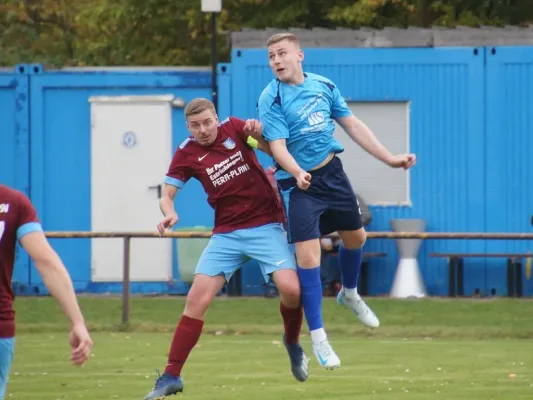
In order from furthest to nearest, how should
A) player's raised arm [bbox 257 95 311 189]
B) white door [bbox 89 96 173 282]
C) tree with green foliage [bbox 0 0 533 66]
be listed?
1. tree with green foliage [bbox 0 0 533 66]
2. white door [bbox 89 96 173 282]
3. player's raised arm [bbox 257 95 311 189]

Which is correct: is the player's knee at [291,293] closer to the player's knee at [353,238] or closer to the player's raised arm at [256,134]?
the player's knee at [353,238]

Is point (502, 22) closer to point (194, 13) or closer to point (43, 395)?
point (194, 13)

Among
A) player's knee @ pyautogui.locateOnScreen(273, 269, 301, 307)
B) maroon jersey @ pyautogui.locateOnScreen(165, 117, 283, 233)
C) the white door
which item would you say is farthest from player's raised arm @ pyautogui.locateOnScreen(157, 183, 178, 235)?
the white door

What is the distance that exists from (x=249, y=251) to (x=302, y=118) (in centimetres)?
104

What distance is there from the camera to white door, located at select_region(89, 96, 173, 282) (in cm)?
2189

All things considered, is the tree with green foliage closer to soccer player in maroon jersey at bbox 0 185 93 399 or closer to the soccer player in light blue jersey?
the soccer player in light blue jersey

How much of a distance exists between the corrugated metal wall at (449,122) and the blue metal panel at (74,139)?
44.2 inches

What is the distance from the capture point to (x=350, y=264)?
11227 millimetres

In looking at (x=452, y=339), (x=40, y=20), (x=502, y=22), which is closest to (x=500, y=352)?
(x=452, y=339)

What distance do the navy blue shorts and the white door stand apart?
11.2 metres

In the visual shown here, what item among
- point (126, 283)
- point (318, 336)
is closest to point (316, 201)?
point (318, 336)

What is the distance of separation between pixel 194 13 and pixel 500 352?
47.8 feet

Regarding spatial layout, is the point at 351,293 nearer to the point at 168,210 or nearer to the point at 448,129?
the point at 168,210

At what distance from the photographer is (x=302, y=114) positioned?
10461mm
